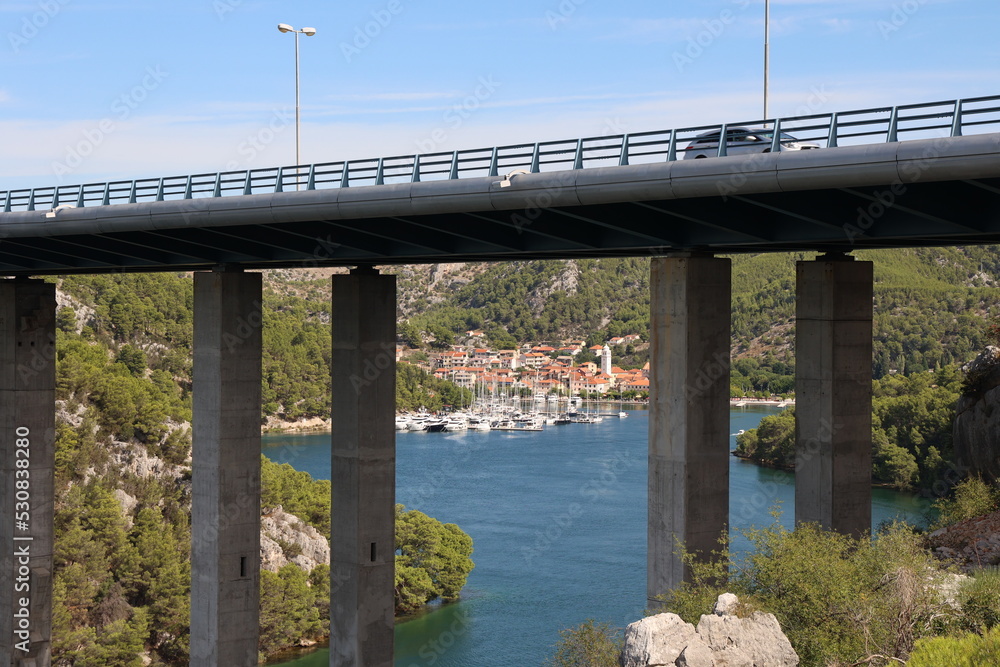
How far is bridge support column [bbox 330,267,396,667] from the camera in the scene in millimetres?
27359

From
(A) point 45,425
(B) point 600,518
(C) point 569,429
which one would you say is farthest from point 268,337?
(A) point 45,425

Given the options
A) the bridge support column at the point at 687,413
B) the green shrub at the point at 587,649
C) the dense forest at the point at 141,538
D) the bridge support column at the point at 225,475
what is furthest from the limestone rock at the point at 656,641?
the dense forest at the point at 141,538

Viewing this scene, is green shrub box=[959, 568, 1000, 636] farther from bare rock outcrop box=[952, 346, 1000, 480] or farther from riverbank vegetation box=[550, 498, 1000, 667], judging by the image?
bare rock outcrop box=[952, 346, 1000, 480]

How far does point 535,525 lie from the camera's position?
7256 centimetres

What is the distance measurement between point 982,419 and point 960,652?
32.8 m

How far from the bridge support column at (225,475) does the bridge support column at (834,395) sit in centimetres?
1417

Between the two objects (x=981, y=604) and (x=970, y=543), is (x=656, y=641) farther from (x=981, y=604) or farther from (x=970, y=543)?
(x=970, y=543)

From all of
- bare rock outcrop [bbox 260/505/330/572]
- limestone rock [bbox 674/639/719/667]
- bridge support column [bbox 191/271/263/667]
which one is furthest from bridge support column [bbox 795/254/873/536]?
bare rock outcrop [bbox 260/505/330/572]

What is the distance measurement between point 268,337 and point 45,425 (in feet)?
369

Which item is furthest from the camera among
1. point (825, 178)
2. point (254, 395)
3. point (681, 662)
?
point (254, 395)

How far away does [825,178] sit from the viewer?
16391 millimetres

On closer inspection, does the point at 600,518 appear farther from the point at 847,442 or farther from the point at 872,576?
the point at 872,576

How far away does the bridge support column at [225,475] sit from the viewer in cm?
2895

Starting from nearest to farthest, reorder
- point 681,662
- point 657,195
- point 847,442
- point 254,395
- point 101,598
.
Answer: point 681,662 < point 657,195 < point 847,442 < point 254,395 < point 101,598
